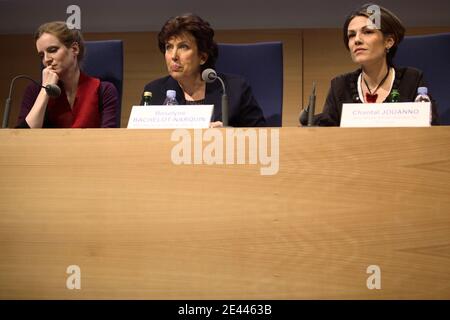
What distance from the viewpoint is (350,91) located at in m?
2.39

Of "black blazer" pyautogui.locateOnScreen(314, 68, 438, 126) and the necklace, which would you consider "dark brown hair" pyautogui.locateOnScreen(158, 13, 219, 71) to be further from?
the necklace

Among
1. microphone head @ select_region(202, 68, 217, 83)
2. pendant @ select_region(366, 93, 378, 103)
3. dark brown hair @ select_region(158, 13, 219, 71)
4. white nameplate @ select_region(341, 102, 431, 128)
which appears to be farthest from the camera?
dark brown hair @ select_region(158, 13, 219, 71)

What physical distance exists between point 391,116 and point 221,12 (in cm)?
231

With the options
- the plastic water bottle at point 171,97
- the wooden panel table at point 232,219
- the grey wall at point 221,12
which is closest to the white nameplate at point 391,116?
the wooden panel table at point 232,219

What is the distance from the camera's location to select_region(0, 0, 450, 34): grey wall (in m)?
3.73

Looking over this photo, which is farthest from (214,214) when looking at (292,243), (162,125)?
(162,125)

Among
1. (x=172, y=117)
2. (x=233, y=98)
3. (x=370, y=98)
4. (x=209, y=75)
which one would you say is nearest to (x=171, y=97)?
(x=209, y=75)

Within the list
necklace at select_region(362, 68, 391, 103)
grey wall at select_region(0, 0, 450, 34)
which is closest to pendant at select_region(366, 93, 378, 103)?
necklace at select_region(362, 68, 391, 103)

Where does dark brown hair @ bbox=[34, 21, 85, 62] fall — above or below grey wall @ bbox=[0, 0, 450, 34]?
below

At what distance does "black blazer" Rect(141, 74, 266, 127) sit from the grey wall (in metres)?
1.42

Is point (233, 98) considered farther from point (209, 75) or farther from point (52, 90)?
point (52, 90)

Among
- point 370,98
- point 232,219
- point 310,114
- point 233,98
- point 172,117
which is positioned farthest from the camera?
point 233,98

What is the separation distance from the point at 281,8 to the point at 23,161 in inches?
96.5
